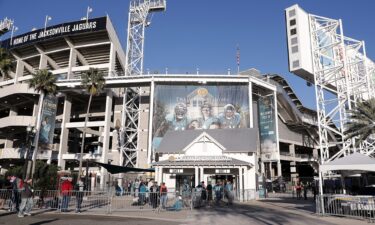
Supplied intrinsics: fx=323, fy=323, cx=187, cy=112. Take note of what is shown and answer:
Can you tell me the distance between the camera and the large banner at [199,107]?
165 feet

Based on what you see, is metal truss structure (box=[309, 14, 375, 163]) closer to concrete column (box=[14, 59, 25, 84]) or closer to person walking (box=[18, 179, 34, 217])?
person walking (box=[18, 179, 34, 217])

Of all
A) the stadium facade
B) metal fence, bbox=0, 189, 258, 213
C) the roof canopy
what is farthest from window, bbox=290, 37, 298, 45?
metal fence, bbox=0, 189, 258, 213

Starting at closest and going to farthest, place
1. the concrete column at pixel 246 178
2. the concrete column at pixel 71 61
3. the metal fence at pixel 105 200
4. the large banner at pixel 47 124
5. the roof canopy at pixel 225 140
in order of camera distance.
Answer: the metal fence at pixel 105 200 → the concrete column at pixel 246 178 → the roof canopy at pixel 225 140 → the large banner at pixel 47 124 → the concrete column at pixel 71 61

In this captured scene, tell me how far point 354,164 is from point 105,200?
14309mm

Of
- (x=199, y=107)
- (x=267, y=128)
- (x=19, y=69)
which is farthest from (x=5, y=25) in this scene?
(x=267, y=128)

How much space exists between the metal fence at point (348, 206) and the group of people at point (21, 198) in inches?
587

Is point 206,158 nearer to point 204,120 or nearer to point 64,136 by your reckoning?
point 204,120

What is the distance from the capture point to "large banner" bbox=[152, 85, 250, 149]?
50188 mm

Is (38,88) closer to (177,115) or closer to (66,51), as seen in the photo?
(177,115)

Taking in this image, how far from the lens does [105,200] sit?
19.9 metres

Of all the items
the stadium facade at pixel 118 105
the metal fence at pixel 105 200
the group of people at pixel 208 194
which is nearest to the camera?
the metal fence at pixel 105 200

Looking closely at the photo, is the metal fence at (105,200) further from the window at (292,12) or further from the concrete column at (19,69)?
the concrete column at (19,69)

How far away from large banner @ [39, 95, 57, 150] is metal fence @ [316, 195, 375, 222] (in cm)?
4388

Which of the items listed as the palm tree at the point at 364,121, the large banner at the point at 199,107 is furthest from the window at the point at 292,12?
the large banner at the point at 199,107
